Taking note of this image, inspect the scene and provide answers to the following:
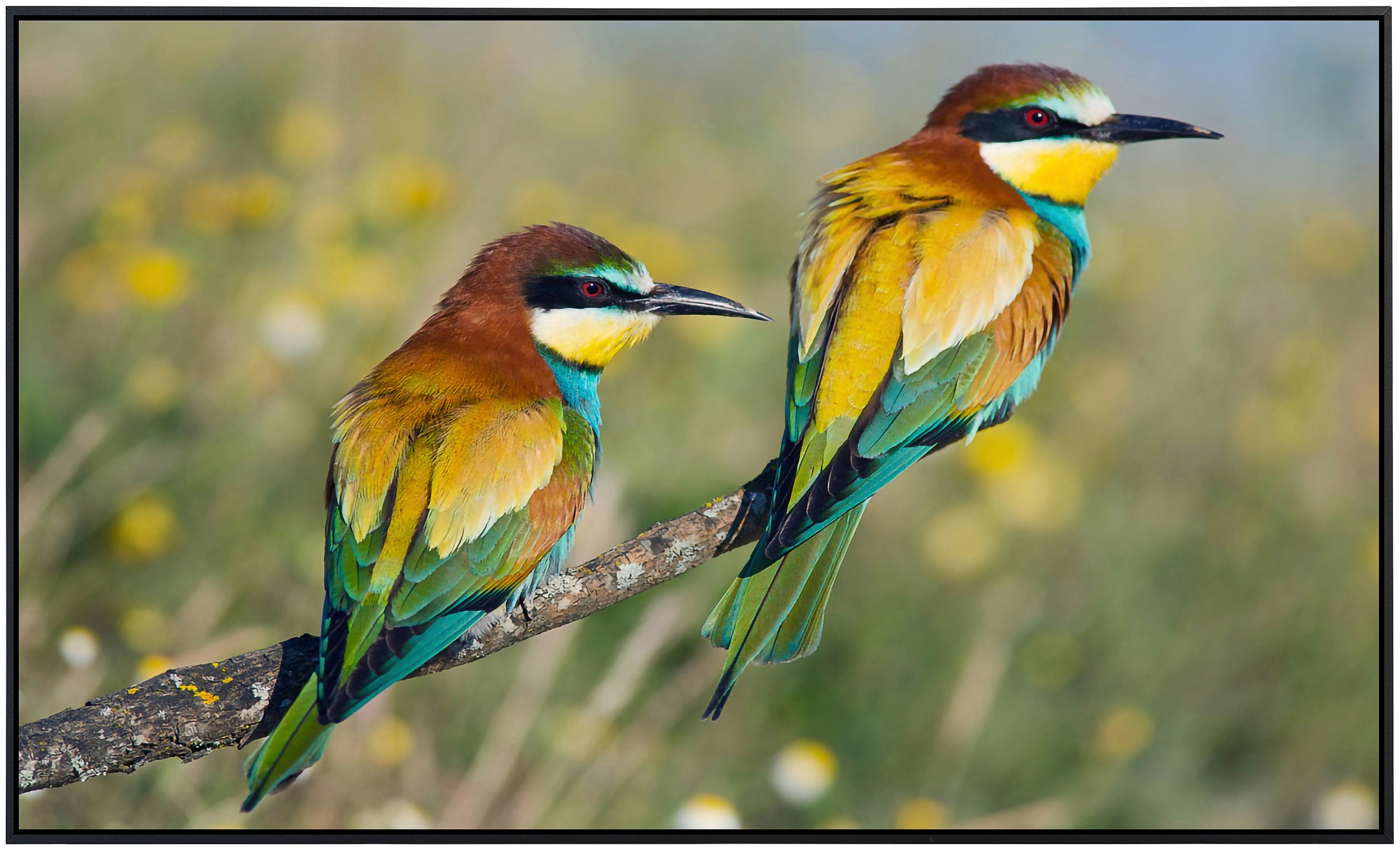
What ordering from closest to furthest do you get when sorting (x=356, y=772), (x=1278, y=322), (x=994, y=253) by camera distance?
1. (x=994, y=253)
2. (x=356, y=772)
3. (x=1278, y=322)

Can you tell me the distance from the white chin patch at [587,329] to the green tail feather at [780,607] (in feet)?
1.05

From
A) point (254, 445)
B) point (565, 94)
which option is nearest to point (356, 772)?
point (254, 445)

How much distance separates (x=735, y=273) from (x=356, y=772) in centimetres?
135

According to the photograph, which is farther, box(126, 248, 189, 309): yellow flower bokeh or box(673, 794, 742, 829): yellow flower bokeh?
box(126, 248, 189, 309): yellow flower bokeh

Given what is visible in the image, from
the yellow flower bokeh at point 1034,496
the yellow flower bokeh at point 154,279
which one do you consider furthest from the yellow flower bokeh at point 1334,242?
the yellow flower bokeh at point 154,279

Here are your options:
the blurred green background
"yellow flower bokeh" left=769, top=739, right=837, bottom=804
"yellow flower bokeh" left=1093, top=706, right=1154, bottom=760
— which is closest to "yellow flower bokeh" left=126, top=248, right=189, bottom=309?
the blurred green background

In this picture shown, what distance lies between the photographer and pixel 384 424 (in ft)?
4.09

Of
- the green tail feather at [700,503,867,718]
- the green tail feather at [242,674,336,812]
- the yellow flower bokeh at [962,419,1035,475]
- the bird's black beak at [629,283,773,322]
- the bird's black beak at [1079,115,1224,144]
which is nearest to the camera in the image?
the green tail feather at [242,674,336,812]

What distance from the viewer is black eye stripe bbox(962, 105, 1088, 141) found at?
61.2 inches

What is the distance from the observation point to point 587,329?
4.50 ft

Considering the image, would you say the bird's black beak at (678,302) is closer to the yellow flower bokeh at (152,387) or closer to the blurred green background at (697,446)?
the blurred green background at (697,446)

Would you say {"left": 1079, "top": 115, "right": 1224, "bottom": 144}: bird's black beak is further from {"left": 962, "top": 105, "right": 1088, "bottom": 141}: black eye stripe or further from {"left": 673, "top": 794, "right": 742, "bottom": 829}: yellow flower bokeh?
{"left": 673, "top": 794, "right": 742, "bottom": 829}: yellow flower bokeh

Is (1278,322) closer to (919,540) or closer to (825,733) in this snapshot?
(919,540)

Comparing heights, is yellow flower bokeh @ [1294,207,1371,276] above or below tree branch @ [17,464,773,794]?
below
